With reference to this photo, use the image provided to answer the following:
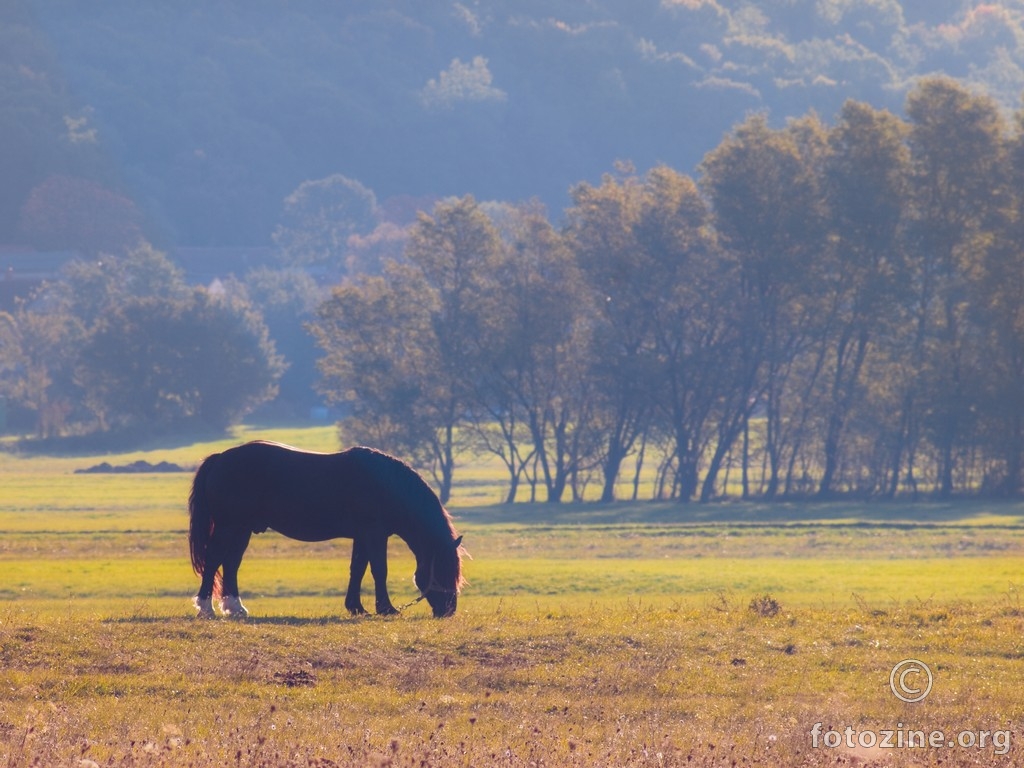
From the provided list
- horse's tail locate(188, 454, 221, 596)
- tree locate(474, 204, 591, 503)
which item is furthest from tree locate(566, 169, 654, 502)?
horse's tail locate(188, 454, 221, 596)

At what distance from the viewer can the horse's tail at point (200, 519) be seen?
17.8 meters

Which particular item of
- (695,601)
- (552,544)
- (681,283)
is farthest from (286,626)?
(681,283)

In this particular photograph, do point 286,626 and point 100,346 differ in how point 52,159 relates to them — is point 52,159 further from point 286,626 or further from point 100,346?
point 286,626

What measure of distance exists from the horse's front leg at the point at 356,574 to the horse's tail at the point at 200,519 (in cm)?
172

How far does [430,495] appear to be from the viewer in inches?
725

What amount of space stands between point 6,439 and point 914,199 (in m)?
67.9

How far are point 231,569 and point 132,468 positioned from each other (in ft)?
221

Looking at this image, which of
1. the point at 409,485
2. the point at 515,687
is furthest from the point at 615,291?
the point at 515,687

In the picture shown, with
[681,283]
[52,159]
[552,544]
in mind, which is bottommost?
[552,544]

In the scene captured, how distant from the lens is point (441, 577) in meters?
18.6

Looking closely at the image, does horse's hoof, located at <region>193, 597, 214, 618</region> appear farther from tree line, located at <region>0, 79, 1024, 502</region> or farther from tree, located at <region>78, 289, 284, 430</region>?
tree, located at <region>78, 289, 284, 430</region>

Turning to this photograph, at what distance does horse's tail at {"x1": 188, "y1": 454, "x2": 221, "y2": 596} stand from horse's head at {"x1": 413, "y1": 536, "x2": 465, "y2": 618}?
105 inches

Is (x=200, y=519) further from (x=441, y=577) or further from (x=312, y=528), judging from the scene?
(x=441, y=577)

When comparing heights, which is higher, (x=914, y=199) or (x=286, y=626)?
(x=914, y=199)
